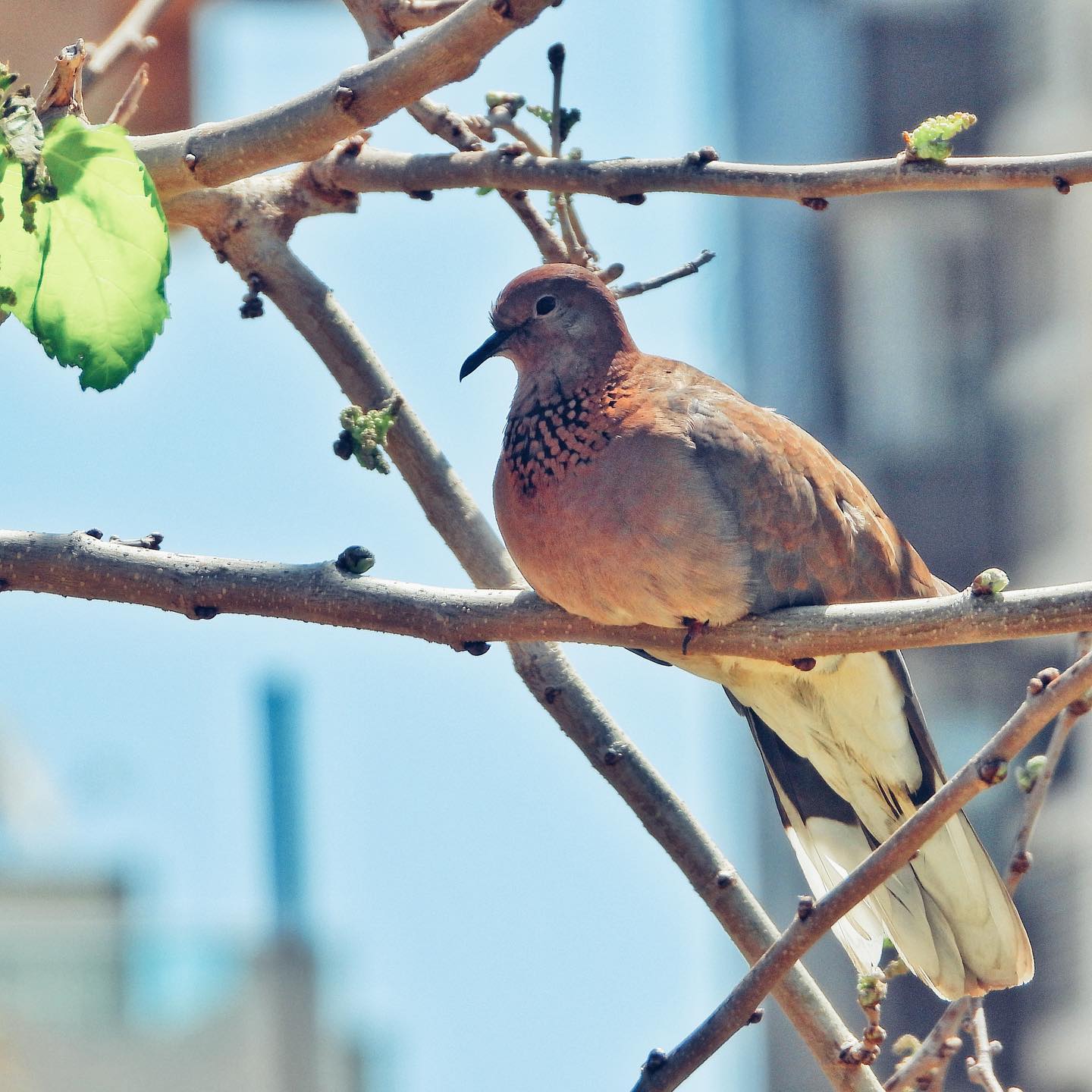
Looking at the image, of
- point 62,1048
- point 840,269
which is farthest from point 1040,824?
point 62,1048

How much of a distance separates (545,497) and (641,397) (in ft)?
1.04

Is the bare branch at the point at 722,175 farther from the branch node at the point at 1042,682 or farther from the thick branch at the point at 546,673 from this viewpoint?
the branch node at the point at 1042,682

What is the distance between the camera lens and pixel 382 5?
9.09ft

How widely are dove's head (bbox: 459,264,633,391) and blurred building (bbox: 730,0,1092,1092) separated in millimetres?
10863

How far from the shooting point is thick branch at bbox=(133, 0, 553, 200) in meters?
2.13

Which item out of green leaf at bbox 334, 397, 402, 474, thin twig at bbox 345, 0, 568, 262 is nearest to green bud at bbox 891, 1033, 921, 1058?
green leaf at bbox 334, 397, 402, 474

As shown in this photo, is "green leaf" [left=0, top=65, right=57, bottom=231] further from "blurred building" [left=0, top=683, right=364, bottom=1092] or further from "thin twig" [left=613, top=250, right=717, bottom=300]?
"blurred building" [left=0, top=683, right=364, bottom=1092]

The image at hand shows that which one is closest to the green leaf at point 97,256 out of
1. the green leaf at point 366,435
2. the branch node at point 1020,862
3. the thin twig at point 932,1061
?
the green leaf at point 366,435

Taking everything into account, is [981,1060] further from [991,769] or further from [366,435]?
[366,435]

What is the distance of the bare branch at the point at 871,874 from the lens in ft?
6.61

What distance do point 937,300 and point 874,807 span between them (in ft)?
41.8

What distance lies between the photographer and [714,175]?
2.42 m

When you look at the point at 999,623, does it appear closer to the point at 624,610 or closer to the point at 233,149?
the point at 624,610

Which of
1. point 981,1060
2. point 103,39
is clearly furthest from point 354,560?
point 103,39
